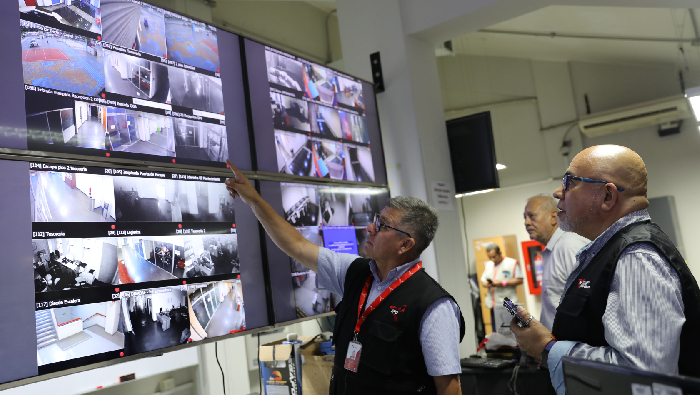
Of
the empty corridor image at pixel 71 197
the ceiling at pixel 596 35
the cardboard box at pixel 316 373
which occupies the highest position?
the ceiling at pixel 596 35

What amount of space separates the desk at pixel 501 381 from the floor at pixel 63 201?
2717 millimetres

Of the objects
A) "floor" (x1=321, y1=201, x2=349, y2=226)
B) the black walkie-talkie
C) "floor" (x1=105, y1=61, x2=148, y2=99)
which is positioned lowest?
the black walkie-talkie

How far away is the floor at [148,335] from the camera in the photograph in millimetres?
2045

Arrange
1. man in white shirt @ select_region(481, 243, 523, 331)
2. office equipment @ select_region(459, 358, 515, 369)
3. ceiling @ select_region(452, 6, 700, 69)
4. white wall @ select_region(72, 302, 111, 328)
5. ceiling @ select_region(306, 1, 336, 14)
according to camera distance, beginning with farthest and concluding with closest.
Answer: man in white shirt @ select_region(481, 243, 523, 331), ceiling @ select_region(306, 1, 336, 14), ceiling @ select_region(452, 6, 700, 69), office equipment @ select_region(459, 358, 515, 369), white wall @ select_region(72, 302, 111, 328)

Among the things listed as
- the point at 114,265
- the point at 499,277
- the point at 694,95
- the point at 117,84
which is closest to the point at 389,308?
the point at 114,265

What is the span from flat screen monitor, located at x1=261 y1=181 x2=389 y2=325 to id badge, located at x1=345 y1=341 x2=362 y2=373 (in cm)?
49

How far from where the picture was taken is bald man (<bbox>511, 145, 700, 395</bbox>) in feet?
4.55

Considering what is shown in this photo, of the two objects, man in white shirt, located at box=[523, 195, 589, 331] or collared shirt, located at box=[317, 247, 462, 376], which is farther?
man in white shirt, located at box=[523, 195, 589, 331]

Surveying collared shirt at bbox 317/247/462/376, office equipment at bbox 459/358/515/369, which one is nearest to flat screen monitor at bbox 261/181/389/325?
collared shirt at bbox 317/247/462/376

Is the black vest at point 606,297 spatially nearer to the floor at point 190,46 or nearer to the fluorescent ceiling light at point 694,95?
the floor at point 190,46

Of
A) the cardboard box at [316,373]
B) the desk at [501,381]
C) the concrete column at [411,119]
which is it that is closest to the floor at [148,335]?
the cardboard box at [316,373]

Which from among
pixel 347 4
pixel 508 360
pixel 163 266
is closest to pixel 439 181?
pixel 508 360

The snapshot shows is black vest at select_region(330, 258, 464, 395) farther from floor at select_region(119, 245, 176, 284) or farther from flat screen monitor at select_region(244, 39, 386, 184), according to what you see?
flat screen monitor at select_region(244, 39, 386, 184)

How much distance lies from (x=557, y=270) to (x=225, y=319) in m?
2.16
